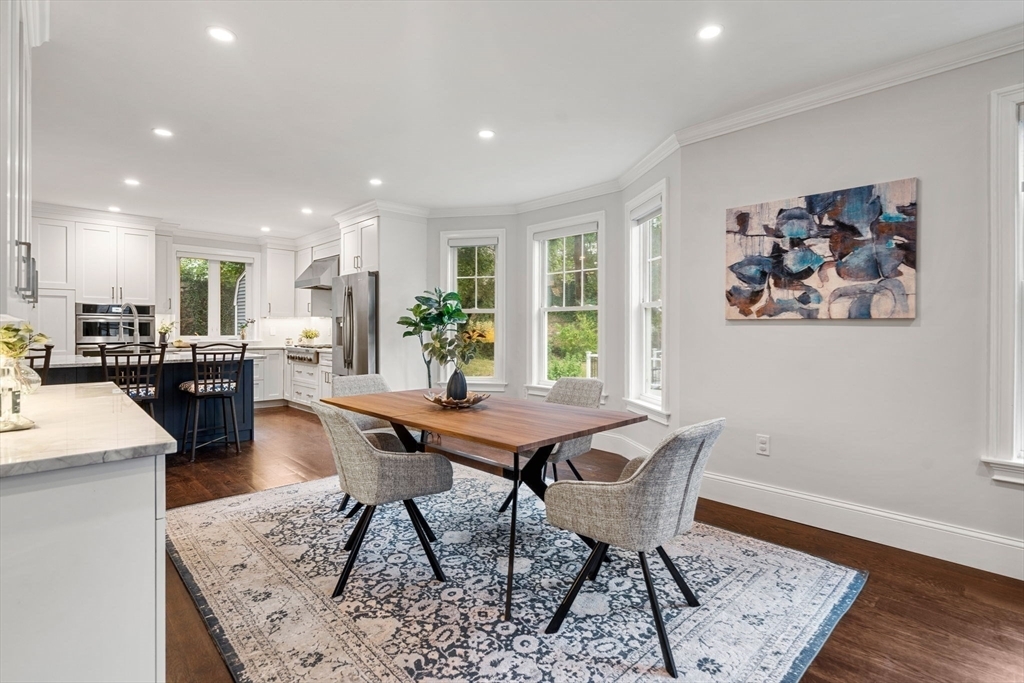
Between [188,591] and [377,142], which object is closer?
[188,591]

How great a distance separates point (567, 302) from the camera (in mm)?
5145

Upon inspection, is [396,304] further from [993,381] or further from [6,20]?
[993,381]

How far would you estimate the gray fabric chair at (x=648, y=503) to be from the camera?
1687mm

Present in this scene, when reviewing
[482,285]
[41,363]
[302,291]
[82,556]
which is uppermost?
[302,291]

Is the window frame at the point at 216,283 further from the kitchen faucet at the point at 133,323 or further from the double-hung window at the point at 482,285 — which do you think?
the double-hung window at the point at 482,285

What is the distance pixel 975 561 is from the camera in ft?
7.98

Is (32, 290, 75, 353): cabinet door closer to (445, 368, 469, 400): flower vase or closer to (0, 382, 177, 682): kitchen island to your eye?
(445, 368, 469, 400): flower vase

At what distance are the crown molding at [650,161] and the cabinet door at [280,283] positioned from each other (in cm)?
545

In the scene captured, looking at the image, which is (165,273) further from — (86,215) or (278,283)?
(278,283)

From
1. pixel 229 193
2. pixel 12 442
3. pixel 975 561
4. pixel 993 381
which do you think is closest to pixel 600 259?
pixel 993 381

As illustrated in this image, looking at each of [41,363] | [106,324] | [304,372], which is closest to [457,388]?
[41,363]

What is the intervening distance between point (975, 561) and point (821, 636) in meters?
1.24

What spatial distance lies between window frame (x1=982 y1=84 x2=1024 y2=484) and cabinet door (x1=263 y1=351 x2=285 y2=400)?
767 cm

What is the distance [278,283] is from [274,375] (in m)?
1.42
